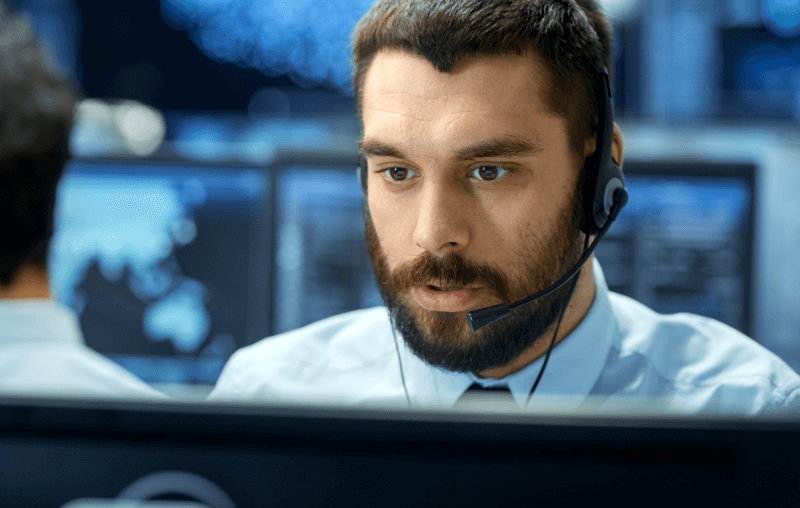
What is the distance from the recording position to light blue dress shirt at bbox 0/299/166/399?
0.83m

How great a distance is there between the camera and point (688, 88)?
1.68 m

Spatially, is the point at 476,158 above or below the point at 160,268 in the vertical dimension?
above

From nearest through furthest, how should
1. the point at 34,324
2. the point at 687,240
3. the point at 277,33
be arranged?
the point at 34,324 → the point at 687,240 → the point at 277,33

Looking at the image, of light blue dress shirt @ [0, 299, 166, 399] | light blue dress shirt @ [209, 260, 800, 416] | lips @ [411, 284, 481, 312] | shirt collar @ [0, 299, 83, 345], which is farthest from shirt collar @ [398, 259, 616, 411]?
shirt collar @ [0, 299, 83, 345]

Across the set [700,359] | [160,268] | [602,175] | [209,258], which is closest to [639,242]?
[700,359]

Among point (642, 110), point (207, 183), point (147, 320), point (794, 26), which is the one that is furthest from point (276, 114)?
point (794, 26)

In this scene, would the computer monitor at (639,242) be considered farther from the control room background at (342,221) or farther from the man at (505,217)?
the man at (505,217)

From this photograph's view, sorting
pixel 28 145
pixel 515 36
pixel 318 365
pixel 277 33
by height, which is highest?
pixel 277 33

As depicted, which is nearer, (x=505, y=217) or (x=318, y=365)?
(x=505, y=217)

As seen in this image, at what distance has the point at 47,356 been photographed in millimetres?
870

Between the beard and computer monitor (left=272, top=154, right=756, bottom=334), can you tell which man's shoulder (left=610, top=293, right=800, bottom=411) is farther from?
A: computer monitor (left=272, top=154, right=756, bottom=334)

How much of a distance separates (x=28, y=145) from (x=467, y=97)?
66cm

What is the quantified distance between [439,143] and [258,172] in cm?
69

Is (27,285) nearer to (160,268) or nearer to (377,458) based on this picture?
(160,268)
